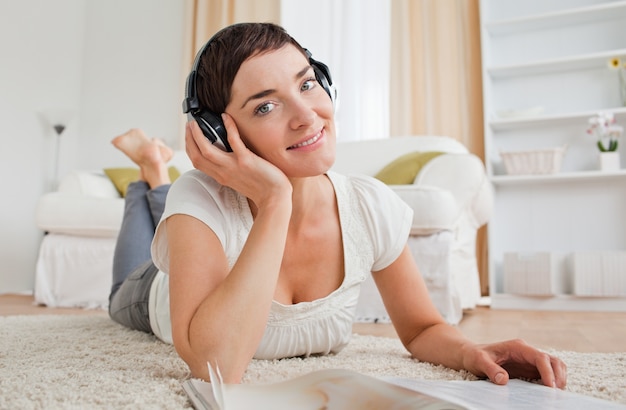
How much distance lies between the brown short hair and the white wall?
3767 mm

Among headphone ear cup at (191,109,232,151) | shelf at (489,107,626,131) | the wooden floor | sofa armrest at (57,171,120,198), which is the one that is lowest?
the wooden floor

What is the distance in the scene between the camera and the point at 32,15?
436 centimetres

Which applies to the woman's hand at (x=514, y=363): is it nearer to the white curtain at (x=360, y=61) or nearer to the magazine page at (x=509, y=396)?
the magazine page at (x=509, y=396)

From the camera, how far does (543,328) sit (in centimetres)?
206

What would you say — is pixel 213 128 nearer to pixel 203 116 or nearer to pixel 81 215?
pixel 203 116

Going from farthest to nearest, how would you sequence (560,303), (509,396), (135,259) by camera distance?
1. (560,303)
2. (135,259)
3. (509,396)

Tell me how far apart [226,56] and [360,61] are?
337cm

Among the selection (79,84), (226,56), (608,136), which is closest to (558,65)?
(608,136)

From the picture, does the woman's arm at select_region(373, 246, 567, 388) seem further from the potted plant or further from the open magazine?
the potted plant

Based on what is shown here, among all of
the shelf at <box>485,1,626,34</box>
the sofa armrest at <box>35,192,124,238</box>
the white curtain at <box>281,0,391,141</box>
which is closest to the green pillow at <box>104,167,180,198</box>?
the sofa armrest at <box>35,192,124,238</box>

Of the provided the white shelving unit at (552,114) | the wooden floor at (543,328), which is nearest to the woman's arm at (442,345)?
the wooden floor at (543,328)

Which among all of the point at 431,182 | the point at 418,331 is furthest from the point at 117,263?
the point at 431,182

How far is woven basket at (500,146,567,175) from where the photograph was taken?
10.7 ft

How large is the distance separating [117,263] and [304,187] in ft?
2.81
